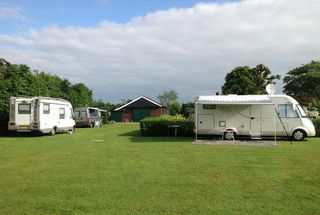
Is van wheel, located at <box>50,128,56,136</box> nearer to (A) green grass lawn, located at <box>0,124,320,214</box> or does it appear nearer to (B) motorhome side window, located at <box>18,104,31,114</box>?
(B) motorhome side window, located at <box>18,104,31,114</box>

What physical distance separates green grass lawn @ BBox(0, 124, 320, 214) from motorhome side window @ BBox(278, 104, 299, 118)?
18.0 ft

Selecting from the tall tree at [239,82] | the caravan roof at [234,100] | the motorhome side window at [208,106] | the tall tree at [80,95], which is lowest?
the motorhome side window at [208,106]

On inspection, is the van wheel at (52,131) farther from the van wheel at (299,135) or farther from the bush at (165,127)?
the van wheel at (299,135)

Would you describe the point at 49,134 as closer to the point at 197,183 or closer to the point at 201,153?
the point at 201,153

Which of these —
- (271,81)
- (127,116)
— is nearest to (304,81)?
(271,81)

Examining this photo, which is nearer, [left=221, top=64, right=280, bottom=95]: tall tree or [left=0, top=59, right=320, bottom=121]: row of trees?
[left=0, top=59, right=320, bottom=121]: row of trees

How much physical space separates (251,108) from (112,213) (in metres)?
13.5

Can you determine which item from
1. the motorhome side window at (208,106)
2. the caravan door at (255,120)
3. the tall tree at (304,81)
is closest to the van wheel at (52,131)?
the motorhome side window at (208,106)

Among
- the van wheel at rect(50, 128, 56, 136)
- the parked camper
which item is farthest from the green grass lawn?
the parked camper

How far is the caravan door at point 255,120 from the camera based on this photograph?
18031 millimetres

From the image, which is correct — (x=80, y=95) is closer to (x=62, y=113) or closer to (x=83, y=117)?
(x=83, y=117)

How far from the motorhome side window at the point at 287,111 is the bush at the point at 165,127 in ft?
15.7

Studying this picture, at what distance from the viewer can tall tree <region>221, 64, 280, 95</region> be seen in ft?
150

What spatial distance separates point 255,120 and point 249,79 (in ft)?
96.4
